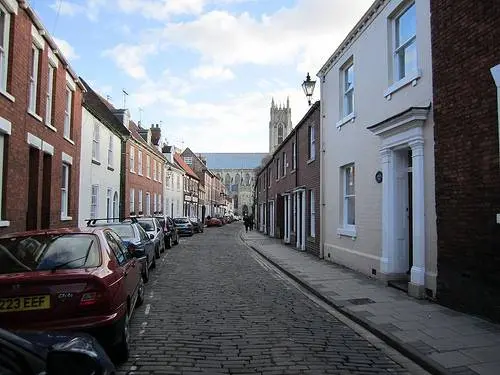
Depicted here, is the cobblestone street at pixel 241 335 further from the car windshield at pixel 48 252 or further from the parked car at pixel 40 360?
the parked car at pixel 40 360

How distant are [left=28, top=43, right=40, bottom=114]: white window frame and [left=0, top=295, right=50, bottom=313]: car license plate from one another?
9395 millimetres

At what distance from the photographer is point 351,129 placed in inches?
556

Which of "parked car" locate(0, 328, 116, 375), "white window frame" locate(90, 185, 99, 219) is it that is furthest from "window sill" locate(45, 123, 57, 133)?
"parked car" locate(0, 328, 116, 375)

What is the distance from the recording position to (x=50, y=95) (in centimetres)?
1507

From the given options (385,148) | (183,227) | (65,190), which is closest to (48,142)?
(65,190)

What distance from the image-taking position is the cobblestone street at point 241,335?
5.63 m

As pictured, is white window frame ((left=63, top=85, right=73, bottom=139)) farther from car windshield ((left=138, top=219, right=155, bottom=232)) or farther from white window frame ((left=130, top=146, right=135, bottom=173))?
white window frame ((left=130, top=146, right=135, bottom=173))

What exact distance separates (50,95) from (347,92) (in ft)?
30.1

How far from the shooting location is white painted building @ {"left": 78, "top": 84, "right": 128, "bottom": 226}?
65.8 ft

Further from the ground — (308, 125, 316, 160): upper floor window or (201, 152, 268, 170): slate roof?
(201, 152, 268, 170): slate roof

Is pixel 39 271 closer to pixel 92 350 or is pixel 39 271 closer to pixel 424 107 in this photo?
pixel 92 350

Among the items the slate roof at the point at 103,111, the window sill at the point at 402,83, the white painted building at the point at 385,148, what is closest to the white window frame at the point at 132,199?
the slate roof at the point at 103,111

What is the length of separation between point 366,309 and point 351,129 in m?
6.78

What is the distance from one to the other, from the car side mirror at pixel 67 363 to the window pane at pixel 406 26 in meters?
9.78
